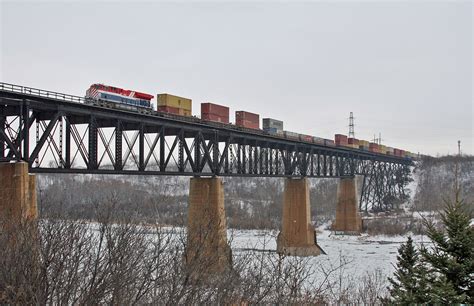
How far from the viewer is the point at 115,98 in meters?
37.0

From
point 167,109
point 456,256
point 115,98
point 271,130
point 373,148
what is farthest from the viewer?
point 373,148

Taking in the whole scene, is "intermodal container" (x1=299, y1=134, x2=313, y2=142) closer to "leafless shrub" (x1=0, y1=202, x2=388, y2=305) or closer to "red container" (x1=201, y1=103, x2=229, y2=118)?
"red container" (x1=201, y1=103, x2=229, y2=118)

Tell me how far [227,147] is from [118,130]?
46.9ft

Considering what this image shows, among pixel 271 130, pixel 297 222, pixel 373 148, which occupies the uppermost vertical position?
pixel 373 148

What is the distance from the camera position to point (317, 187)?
160500mm

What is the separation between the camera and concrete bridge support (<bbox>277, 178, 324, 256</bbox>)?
2422 inches

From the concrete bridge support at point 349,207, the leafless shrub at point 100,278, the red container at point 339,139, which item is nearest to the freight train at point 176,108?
the concrete bridge support at point 349,207

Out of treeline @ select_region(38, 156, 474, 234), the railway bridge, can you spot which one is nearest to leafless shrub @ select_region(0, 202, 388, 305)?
the railway bridge

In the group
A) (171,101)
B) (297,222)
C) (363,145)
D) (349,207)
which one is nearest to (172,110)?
(171,101)

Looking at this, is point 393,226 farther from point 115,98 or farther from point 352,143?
point 115,98

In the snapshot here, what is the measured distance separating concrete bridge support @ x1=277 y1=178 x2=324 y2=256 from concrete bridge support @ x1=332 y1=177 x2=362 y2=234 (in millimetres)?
23220

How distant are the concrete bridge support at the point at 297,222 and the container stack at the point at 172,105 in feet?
74.2

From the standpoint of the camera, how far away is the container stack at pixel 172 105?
146ft

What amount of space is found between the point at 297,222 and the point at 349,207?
25697 millimetres
